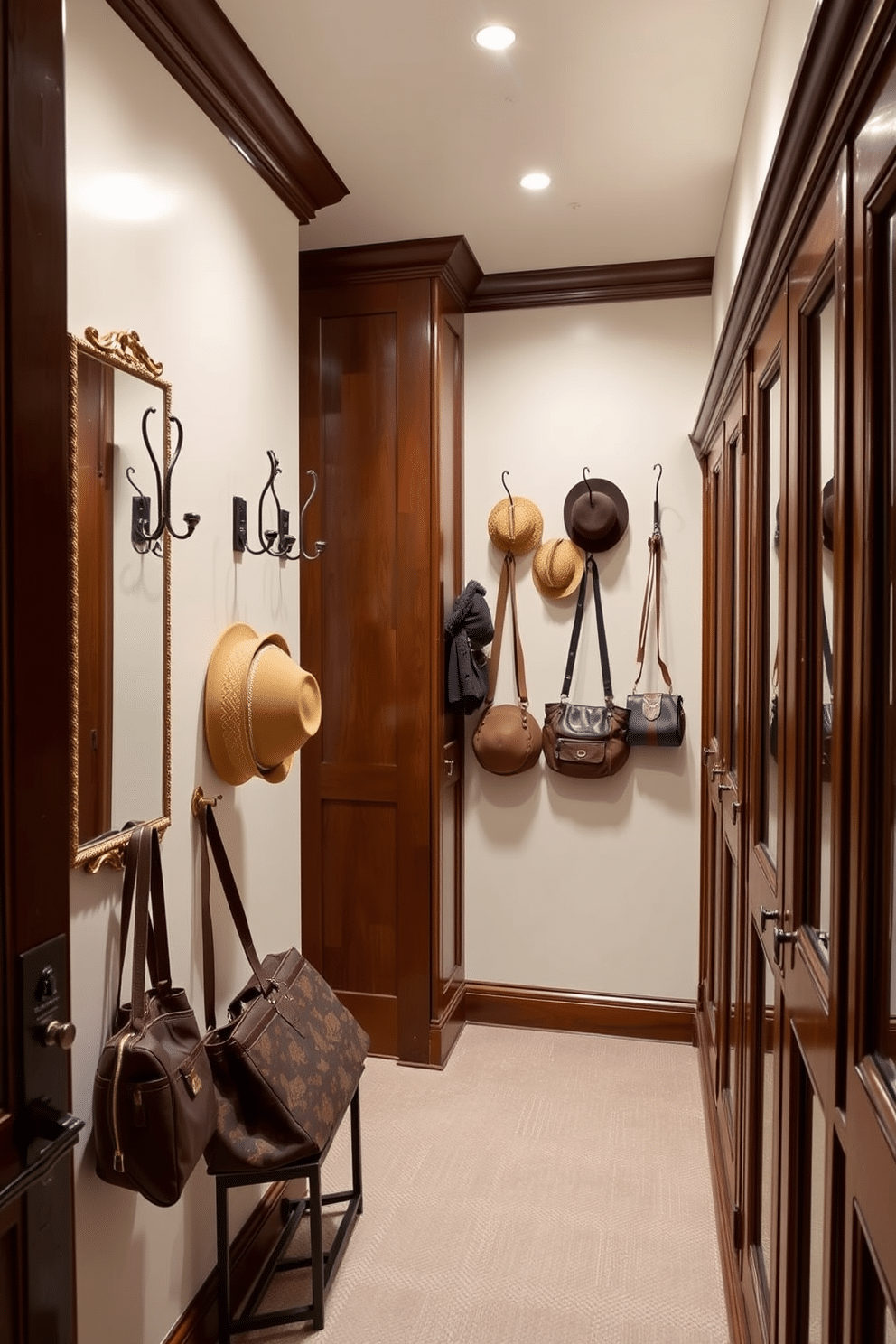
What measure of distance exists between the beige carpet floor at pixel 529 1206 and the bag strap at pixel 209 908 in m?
0.73

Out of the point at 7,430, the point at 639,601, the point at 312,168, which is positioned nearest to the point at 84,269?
the point at 7,430

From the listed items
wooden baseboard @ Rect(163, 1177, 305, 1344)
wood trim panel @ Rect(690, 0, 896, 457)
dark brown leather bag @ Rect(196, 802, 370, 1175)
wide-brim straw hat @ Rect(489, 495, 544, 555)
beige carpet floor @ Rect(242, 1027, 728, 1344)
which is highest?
wood trim panel @ Rect(690, 0, 896, 457)

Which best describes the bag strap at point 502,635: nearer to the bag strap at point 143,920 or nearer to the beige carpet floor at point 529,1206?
the beige carpet floor at point 529,1206

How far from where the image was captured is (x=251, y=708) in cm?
208

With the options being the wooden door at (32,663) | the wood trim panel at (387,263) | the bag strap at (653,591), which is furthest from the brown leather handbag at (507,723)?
the wooden door at (32,663)

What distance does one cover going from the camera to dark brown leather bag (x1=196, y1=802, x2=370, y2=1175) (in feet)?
6.11

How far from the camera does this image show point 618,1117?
9.80ft

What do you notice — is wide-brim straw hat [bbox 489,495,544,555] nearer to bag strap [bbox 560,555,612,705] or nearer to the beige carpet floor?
bag strap [bbox 560,555,612,705]

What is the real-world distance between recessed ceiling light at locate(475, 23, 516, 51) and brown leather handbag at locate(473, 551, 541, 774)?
5.70ft

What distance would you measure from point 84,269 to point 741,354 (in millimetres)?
1331

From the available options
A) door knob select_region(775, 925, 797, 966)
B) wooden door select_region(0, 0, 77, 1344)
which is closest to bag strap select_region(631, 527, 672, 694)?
door knob select_region(775, 925, 797, 966)

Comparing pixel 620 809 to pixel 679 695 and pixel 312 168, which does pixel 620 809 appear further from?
pixel 312 168

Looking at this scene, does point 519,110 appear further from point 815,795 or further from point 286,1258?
point 286,1258

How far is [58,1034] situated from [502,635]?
268cm
